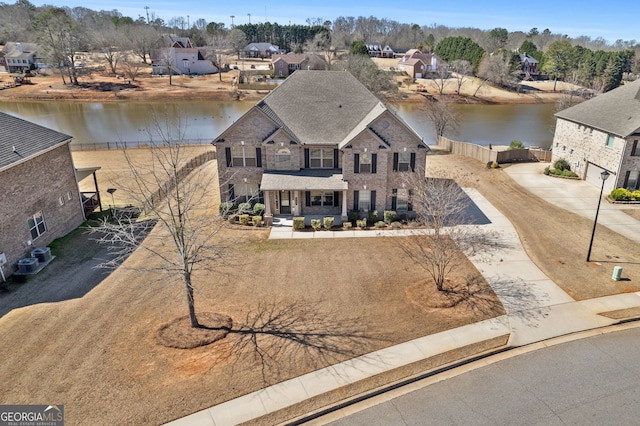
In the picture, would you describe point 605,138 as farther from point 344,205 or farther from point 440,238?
point 440,238

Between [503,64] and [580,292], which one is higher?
[503,64]

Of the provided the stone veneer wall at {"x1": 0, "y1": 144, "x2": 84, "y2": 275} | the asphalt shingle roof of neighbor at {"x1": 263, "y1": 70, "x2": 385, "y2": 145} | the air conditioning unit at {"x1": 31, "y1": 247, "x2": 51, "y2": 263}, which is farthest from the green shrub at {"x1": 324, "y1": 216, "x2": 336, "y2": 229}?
the stone veneer wall at {"x1": 0, "y1": 144, "x2": 84, "y2": 275}

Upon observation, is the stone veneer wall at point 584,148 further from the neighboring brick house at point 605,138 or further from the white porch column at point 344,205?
the white porch column at point 344,205

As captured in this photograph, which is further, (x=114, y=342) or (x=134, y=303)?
(x=134, y=303)

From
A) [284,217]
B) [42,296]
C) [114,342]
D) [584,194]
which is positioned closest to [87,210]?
[42,296]

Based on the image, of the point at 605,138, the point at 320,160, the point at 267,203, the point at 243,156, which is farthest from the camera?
the point at 605,138

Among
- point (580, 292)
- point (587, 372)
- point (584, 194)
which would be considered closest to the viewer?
point (587, 372)

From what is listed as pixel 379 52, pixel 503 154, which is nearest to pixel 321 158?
pixel 503 154

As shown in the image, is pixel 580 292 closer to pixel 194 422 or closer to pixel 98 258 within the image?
pixel 194 422
